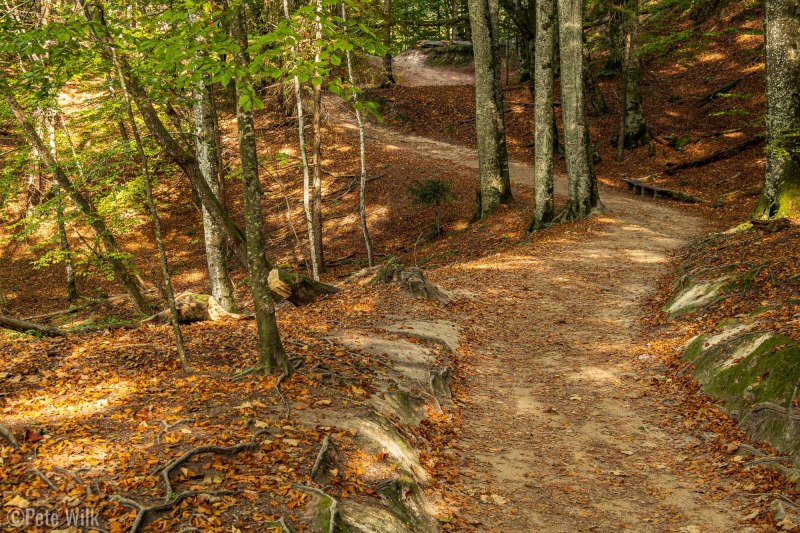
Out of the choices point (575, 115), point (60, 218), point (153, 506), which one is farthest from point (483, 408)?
point (575, 115)

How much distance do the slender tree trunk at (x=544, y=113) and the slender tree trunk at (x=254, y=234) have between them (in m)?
12.5

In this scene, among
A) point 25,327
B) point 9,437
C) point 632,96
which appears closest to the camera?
point 9,437

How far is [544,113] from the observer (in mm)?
17688

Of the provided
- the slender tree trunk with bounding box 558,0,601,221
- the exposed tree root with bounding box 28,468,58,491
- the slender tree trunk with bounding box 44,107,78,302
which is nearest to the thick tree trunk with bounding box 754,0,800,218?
the slender tree trunk with bounding box 558,0,601,221

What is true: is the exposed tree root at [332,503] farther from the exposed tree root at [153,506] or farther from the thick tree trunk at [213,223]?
the thick tree trunk at [213,223]

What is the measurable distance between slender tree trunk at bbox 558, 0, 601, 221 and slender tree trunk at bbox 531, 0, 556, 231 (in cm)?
36

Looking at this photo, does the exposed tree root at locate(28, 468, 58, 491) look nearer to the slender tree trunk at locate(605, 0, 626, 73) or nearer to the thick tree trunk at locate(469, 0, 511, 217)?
the thick tree trunk at locate(469, 0, 511, 217)

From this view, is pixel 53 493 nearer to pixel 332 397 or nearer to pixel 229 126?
pixel 332 397

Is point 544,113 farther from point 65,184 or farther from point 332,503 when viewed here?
point 332,503

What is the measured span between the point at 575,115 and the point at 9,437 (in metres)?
16.1

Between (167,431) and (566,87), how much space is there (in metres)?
15.3

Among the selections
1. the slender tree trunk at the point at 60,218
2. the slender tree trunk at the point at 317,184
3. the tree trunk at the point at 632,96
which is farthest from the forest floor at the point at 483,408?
the tree trunk at the point at 632,96

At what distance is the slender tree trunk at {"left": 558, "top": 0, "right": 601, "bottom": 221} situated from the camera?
54.6 ft

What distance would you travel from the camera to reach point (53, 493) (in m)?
4.22
